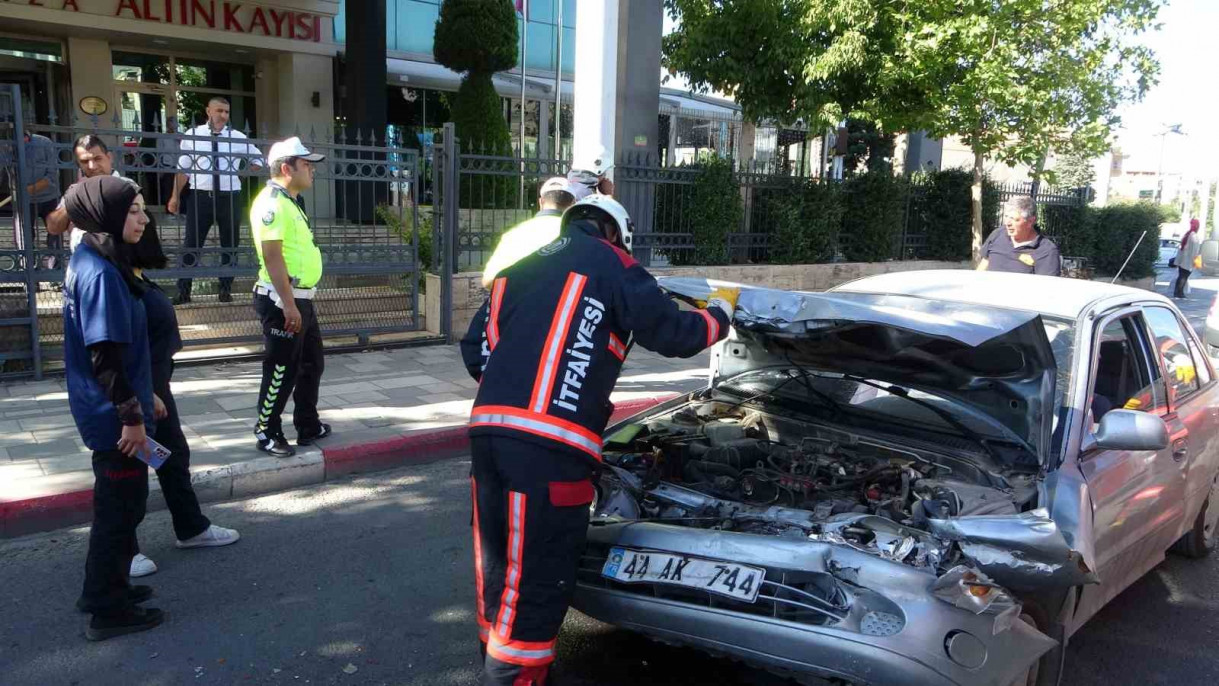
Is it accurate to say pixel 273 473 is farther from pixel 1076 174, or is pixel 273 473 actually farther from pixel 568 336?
pixel 1076 174

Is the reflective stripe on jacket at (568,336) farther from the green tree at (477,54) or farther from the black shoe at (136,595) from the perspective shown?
the green tree at (477,54)

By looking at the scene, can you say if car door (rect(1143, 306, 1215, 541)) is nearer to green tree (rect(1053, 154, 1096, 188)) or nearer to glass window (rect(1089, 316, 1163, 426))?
glass window (rect(1089, 316, 1163, 426))

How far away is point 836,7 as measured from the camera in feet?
40.1

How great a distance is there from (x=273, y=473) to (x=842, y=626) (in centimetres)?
403

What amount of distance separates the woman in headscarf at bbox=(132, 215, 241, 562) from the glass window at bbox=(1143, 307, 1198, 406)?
4.32 metres

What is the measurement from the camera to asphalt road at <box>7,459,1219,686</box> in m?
3.48

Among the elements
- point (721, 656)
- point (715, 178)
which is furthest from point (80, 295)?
point (715, 178)

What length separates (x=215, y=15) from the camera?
15.2 m

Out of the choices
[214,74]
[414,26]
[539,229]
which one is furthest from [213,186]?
[414,26]

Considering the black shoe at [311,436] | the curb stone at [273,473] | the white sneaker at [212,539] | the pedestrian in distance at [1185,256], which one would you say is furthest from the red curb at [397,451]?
the pedestrian in distance at [1185,256]

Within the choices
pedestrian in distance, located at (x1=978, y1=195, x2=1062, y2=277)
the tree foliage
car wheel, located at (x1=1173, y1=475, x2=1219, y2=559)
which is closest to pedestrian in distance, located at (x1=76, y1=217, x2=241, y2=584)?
car wheel, located at (x1=1173, y1=475, x2=1219, y2=559)

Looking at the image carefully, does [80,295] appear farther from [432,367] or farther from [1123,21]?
[1123,21]

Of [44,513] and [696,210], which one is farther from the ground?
[696,210]

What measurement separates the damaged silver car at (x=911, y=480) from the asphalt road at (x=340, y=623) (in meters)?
0.33
